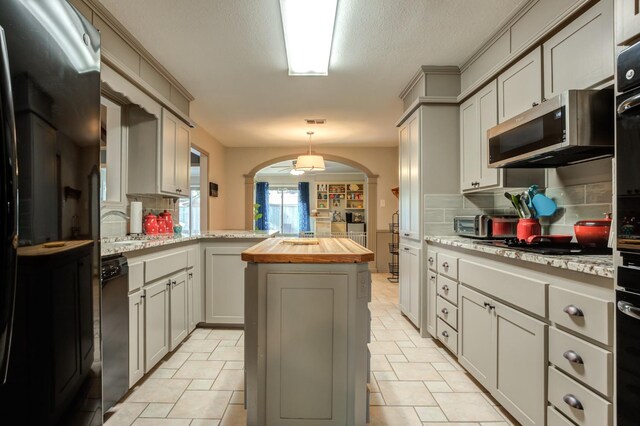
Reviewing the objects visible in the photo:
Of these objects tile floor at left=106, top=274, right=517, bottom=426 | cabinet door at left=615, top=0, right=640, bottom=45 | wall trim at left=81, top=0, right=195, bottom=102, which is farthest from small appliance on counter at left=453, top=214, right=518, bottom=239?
wall trim at left=81, top=0, right=195, bottom=102

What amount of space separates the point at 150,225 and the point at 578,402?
3.10 m

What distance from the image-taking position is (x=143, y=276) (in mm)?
2014

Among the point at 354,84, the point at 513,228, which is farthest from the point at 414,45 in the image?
the point at 513,228

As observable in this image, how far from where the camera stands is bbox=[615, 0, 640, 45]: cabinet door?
1011mm

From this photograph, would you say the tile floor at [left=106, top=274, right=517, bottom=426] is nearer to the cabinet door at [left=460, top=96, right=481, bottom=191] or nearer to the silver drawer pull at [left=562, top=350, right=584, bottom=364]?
the silver drawer pull at [left=562, top=350, right=584, bottom=364]

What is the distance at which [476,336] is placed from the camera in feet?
6.51

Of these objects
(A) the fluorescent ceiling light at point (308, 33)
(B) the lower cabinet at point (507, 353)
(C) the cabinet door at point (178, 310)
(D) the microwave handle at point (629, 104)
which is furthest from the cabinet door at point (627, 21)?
(C) the cabinet door at point (178, 310)

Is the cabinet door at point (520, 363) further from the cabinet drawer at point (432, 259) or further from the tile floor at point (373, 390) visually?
the cabinet drawer at point (432, 259)

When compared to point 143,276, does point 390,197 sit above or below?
above

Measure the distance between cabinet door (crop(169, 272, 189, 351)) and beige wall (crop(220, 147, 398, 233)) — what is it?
137 inches

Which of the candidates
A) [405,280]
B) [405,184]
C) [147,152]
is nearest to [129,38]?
[147,152]

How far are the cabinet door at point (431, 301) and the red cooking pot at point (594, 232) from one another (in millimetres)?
1166

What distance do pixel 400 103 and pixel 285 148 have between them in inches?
109

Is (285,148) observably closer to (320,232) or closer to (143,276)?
(320,232)
